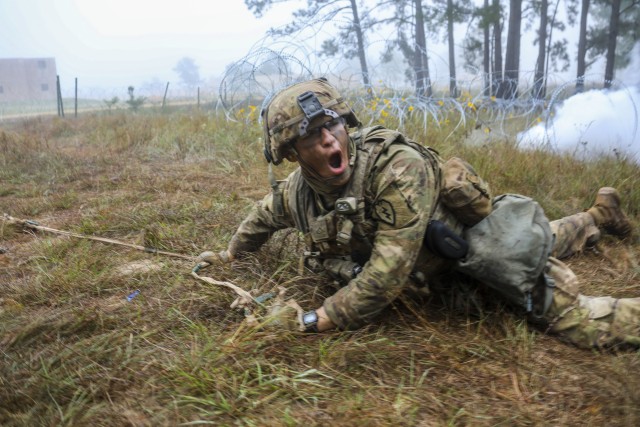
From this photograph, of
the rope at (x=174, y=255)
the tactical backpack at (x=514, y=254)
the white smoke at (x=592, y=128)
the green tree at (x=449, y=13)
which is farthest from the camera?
the green tree at (x=449, y=13)

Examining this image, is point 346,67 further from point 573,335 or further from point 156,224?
point 573,335

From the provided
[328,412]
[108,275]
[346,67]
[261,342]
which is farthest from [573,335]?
[346,67]

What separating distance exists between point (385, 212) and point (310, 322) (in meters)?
0.63

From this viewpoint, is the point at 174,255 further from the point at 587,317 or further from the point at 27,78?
the point at 27,78

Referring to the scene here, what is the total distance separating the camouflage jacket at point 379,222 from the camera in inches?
82.7

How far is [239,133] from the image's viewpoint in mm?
7027

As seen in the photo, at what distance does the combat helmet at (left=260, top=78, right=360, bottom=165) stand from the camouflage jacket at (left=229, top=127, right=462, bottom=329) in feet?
0.81

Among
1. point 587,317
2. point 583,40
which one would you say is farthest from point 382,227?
point 583,40

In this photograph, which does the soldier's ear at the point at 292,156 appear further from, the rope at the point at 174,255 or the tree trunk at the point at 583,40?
the tree trunk at the point at 583,40

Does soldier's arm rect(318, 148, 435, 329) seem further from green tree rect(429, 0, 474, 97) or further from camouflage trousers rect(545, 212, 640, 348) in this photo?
green tree rect(429, 0, 474, 97)

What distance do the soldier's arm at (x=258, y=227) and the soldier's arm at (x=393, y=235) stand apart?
679mm

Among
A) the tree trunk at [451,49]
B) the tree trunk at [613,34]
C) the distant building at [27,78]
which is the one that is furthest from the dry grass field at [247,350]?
the distant building at [27,78]

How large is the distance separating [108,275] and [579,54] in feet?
30.7

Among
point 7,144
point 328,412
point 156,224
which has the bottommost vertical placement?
point 328,412
